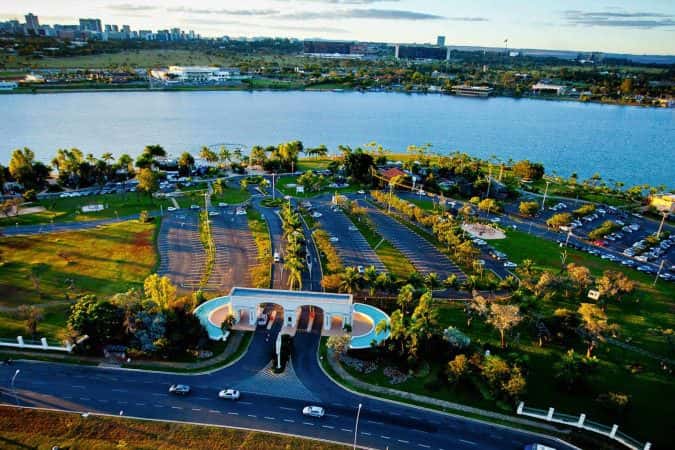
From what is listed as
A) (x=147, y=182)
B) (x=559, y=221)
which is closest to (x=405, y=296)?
(x=559, y=221)

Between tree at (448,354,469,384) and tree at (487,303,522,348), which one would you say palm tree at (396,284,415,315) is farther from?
tree at (448,354,469,384)

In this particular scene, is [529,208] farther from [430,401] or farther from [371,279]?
[430,401]

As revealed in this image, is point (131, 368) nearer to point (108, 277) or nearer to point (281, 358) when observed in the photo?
point (281, 358)

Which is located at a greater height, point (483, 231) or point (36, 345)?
point (483, 231)

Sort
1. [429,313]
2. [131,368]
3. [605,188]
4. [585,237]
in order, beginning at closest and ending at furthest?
[131,368] → [429,313] → [585,237] → [605,188]

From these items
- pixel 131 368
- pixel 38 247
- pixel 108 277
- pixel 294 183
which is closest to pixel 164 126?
pixel 294 183

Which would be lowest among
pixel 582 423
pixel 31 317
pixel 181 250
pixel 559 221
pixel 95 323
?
pixel 582 423
